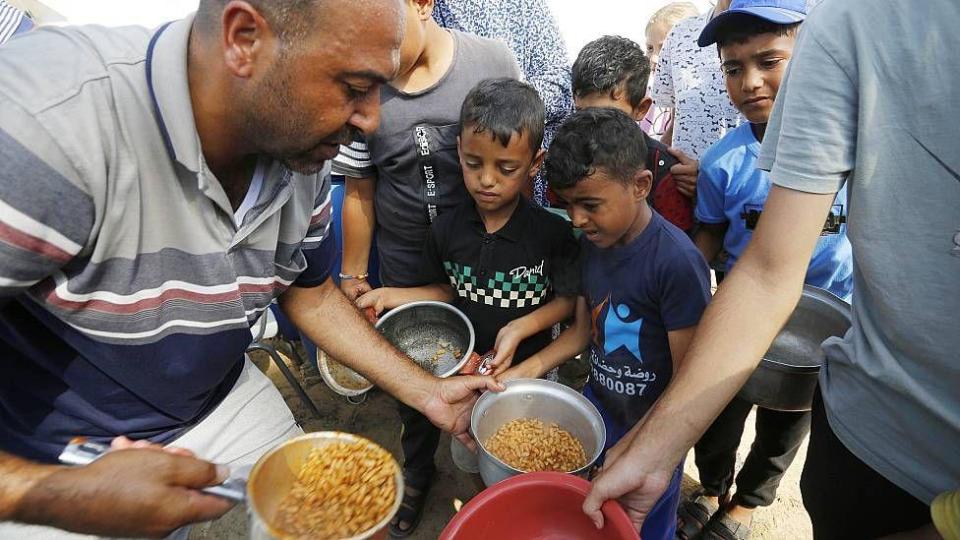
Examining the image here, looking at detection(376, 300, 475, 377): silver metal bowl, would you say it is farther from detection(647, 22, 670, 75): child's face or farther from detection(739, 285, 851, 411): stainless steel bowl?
detection(647, 22, 670, 75): child's face

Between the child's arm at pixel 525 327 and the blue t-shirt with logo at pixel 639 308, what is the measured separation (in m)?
0.24

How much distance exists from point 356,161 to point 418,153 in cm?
44

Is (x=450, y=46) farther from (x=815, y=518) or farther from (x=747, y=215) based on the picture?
(x=815, y=518)

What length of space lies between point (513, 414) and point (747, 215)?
5.02 ft

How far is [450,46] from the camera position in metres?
2.70

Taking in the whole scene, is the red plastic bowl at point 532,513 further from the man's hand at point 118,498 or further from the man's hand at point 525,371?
the man's hand at point 525,371

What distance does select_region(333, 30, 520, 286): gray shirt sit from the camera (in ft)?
8.57

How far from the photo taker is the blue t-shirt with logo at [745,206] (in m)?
2.43

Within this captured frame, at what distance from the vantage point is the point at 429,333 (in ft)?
9.09

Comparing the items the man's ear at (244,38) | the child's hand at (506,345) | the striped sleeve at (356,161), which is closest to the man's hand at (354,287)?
the striped sleeve at (356,161)

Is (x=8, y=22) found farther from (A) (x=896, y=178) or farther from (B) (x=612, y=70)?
(A) (x=896, y=178)

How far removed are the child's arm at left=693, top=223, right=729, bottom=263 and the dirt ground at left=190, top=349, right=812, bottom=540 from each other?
5.12 feet

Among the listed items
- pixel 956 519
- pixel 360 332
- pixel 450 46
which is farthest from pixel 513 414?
pixel 450 46

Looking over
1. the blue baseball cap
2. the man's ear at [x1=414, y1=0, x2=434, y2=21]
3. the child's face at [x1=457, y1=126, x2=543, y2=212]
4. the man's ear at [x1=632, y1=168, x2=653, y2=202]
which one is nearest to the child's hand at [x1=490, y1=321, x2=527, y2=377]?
the child's face at [x1=457, y1=126, x2=543, y2=212]
